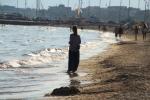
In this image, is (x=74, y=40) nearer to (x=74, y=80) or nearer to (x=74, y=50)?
(x=74, y=50)

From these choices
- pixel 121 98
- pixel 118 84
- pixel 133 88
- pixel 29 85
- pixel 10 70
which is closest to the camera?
pixel 121 98

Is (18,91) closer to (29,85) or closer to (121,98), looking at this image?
(29,85)

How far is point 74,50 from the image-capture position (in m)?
18.3

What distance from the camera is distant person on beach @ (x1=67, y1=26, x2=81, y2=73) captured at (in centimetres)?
1803

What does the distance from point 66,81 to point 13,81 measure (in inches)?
70.2

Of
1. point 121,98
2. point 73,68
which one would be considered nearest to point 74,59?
point 73,68

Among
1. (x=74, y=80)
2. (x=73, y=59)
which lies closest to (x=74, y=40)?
(x=73, y=59)

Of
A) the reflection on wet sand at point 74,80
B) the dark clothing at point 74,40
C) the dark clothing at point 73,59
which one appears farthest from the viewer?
the dark clothing at point 73,59

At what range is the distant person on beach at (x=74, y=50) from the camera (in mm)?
18031

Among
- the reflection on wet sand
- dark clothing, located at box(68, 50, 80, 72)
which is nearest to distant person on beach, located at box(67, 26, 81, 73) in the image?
dark clothing, located at box(68, 50, 80, 72)

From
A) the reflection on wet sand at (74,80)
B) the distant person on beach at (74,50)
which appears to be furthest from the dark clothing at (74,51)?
the reflection on wet sand at (74,80)

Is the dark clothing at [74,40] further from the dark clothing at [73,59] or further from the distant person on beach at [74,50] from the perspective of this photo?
the dark clothing at [73,59]

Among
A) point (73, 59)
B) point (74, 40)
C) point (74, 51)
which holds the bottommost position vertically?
point (73, 59)

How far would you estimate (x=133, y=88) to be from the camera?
39.4ft
